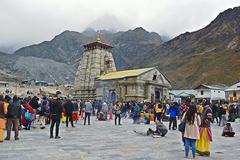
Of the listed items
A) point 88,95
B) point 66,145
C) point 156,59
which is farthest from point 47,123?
point 156,59

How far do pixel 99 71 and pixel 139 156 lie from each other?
4756 centimetres

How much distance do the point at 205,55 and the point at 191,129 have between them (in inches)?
5254

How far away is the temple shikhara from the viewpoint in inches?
Answer: 1719

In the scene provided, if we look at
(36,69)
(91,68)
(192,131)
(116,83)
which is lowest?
(192,131)

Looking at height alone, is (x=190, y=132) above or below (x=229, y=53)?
below

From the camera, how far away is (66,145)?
10758 mm

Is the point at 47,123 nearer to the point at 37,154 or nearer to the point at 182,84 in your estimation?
the point at 37,154

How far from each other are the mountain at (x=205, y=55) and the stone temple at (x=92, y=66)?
59190 millimetres

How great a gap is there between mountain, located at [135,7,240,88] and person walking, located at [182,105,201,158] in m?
99.0

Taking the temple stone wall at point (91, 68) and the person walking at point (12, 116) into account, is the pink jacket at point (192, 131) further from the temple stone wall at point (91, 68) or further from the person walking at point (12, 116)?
the temple stone wall at point (91, 68)

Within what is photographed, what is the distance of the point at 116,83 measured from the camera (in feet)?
147

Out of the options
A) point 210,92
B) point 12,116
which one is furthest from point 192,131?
point 210,92

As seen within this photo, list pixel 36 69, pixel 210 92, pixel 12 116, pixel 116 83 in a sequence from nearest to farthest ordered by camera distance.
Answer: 1. pixel 12 116
2. pixel 116 83
3. pixel 210 92
4. pixel 36 69

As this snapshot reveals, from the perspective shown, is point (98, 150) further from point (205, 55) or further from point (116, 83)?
point (205, 55)
